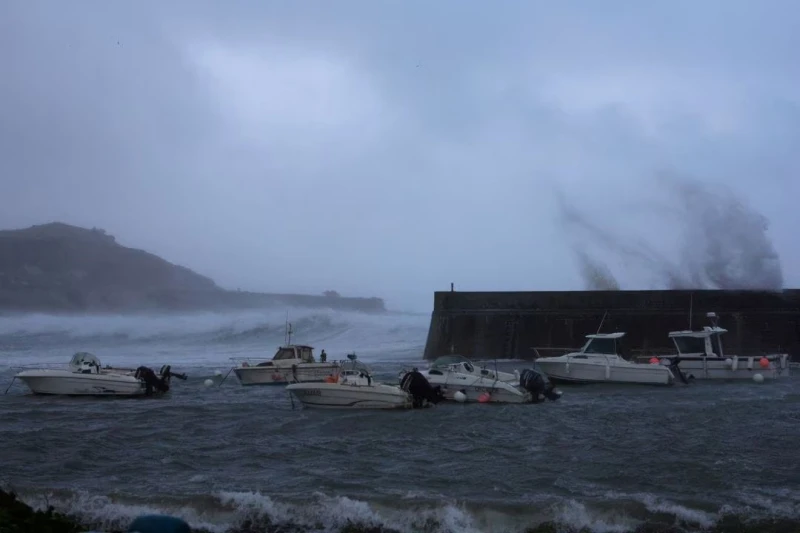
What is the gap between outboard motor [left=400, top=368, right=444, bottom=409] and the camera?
20391mm

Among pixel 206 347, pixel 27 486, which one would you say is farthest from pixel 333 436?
pixel 206 347

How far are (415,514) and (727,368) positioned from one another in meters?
21.1

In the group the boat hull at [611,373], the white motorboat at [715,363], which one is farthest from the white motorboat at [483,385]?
the white motorboat at [715,363]

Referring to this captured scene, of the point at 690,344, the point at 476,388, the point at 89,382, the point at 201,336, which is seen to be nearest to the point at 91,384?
the point at 89,382

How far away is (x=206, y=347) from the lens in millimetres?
51594

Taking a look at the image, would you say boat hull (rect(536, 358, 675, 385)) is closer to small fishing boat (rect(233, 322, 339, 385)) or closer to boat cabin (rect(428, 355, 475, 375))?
boat cabin (rect(428, 355, 475, 375))

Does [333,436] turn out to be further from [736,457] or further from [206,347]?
[206,347]

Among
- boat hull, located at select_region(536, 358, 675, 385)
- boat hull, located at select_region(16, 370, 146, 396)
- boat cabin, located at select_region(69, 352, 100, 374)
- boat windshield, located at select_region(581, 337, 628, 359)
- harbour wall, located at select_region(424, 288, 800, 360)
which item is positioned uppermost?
harbour wall, located at select_region(424, 288, 800, 360)

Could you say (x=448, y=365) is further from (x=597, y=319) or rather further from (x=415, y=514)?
(x=597, y=319)

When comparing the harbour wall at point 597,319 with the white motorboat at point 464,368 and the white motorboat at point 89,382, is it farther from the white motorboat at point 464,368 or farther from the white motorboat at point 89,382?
the white motorboat at point 89,382

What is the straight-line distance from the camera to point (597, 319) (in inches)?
1442

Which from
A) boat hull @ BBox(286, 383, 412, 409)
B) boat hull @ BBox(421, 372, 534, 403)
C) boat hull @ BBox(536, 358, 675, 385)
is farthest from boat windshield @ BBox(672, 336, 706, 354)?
boat hull @ BBox(286, 383, 412, 409)

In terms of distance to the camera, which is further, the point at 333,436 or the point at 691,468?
the point at 333,436

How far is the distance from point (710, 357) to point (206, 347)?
32112 millimetres
